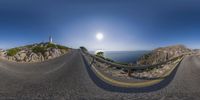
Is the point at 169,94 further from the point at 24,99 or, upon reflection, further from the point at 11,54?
Answer: the point at 11,54

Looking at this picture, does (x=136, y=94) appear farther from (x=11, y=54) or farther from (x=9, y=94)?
(x=11, y=54)

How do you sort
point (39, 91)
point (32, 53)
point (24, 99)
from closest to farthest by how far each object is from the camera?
point (24, 99), point (39, 91), point (32, 53)

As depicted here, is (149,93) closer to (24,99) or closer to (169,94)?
(169,94)

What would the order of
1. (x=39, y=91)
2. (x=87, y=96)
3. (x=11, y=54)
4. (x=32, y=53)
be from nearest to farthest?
(x=87, y=96) → (x=39, y=91) → (x=11, y=54) → (x=32, y=53)

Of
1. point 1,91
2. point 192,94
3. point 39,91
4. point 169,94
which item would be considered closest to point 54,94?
point 39,91

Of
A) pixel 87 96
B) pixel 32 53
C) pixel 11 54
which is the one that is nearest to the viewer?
pixel 87 96

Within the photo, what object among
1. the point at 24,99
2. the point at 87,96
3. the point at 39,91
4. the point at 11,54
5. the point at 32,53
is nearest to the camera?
the point at 24,99

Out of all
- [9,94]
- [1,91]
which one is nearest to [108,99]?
[9,94]

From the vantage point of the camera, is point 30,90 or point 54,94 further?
point 30,90

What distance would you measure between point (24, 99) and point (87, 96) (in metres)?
2.19

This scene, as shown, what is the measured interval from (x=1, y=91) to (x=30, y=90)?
1.15 m

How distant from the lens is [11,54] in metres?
63.3

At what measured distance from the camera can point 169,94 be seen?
9.04 meters

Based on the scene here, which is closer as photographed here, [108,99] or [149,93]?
[108,99]
